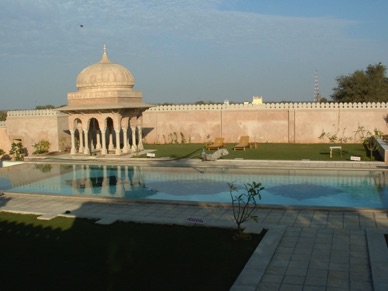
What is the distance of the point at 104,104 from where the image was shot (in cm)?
1638

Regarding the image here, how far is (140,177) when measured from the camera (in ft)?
42.1

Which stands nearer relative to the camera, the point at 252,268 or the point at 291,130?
the point at 252,268

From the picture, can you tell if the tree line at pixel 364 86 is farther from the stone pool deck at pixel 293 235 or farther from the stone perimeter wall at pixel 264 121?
the stone pool deck at pixel 293 235

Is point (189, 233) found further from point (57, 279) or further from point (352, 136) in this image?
point (352, 136)

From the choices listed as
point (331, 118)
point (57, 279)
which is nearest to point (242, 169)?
point (331, 118)

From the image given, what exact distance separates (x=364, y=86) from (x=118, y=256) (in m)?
25.3

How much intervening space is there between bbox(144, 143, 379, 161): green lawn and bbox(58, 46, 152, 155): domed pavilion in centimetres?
166

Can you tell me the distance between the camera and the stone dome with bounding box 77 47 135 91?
17.0 metres

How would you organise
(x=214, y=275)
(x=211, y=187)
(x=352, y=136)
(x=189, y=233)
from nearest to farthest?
(x=214, y=275)
(x=189, y=233)
(x=211, y=187)
(x=352, y=136)

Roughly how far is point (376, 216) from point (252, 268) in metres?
3.29

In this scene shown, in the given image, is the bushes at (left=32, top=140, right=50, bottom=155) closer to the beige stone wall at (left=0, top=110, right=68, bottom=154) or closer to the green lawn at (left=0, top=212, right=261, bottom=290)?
the beige stone wall at (left=0, top=110, right=68, bottom=154)

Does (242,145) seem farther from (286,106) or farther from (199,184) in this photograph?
(199,184)

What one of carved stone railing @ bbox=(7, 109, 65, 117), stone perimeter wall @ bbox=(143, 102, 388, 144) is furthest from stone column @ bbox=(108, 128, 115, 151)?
stone perimeter wall @ bbox=(143, 102, 388, 144)

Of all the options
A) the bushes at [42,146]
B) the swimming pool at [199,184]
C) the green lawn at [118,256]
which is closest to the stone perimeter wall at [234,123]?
the bushes at [42,146]
